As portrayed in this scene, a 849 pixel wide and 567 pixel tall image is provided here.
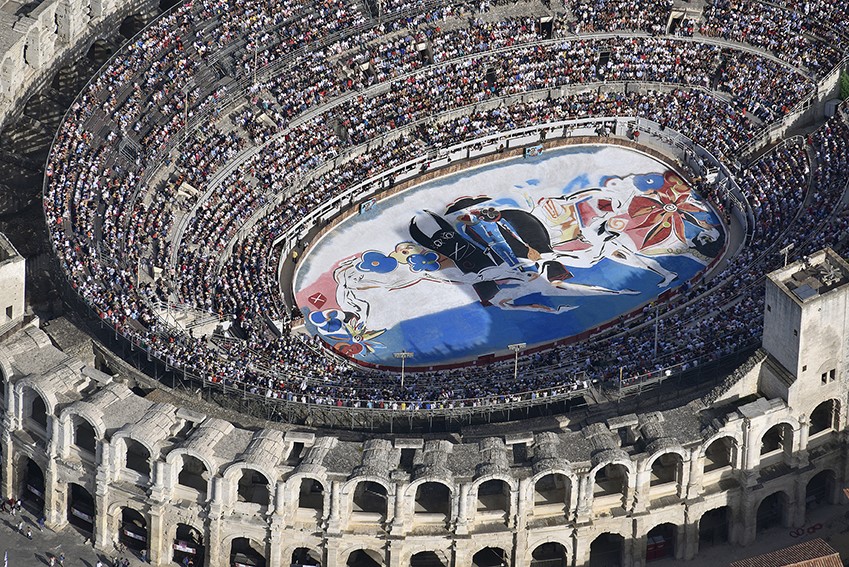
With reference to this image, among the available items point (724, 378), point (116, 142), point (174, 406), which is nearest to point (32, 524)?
point (174, 406)

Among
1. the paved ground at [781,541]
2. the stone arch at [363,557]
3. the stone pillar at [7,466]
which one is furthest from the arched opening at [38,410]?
the paved ground at [781,541]

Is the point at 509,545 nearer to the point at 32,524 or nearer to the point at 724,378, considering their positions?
the point at 724,378

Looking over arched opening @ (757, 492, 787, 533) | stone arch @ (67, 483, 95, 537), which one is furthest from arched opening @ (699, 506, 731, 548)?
stone arch @ (67, 483, 95, 537)

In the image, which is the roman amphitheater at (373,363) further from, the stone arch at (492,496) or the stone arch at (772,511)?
the stone arch at (772,511)

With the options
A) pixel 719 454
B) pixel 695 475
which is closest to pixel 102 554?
pixel 695 475

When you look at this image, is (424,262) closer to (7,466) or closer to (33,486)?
(33,486)

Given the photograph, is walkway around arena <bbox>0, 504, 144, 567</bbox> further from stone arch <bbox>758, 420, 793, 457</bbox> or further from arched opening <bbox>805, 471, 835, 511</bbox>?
arched opening <bbox>805, 471, 835, 511</bbox>
